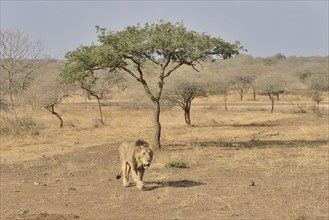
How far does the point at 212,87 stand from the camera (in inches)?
1455

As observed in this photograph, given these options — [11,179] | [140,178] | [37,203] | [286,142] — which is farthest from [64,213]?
[286,142]

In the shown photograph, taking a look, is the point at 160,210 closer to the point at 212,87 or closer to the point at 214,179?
the point at 214,179

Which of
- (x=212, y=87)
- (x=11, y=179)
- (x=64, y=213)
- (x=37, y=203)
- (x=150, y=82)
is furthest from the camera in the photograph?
(x=150, y=82)

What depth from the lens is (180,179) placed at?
48.0ft

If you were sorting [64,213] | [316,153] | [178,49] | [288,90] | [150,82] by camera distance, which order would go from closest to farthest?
[64,213] < [316,153] < [178,49] < [150,82] < [288,90]

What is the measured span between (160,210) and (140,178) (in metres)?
2.23

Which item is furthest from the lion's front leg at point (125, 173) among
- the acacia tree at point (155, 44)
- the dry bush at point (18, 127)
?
the dry bush at point (18, 127)

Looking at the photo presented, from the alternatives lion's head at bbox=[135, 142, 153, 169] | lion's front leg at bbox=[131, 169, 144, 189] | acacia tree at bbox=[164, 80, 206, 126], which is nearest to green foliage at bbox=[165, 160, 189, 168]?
lion's front leg at bbox=[131, 169, 144, 189]

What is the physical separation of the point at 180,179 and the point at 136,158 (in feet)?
7.90

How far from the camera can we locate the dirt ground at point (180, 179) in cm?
1078

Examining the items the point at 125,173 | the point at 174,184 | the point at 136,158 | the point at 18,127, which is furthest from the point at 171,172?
the point at 18,127

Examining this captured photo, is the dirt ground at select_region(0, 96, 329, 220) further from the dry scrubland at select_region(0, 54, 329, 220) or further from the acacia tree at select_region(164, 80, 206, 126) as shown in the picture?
the acacia tree at select_region(164, 80, 206, 126)

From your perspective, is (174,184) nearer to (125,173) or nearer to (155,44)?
(125,173)

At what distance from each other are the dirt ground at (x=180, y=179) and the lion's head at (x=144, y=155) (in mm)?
728
